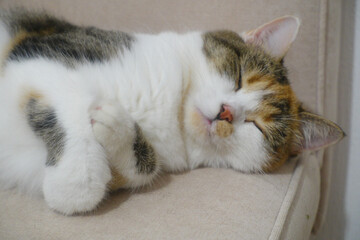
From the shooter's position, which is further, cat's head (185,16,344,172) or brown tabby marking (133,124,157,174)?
cat's head (185,16,344,172)

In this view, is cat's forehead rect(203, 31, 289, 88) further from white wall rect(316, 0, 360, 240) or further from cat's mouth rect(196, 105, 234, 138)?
white wall rect(316, 0, 360, 240)

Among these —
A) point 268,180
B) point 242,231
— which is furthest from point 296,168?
point 242,231

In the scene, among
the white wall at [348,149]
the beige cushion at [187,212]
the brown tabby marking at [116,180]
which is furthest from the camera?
the white wall at [348,149]

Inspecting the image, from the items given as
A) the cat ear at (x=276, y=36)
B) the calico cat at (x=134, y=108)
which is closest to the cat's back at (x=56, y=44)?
the calico cat at (x=134, y=108)

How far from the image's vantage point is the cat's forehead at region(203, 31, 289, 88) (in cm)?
102

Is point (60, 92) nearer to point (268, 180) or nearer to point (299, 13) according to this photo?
point (268, 180)

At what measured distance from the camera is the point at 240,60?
3.50ft

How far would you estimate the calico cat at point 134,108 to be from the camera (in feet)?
2.47

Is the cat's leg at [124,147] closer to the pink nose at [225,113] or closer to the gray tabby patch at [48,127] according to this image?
the gray tabby patch at [48,127]

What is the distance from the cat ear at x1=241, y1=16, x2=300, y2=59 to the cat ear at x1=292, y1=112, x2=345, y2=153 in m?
0.29

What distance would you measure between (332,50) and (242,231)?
1007 millimetres

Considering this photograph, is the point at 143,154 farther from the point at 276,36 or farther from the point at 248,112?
the point at 276,36

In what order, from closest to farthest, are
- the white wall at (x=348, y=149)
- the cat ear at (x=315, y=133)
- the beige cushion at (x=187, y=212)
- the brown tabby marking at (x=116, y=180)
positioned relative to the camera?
1. the beige cushion at (x=187, y=212)
2. the brown tabby marking at (x=116, y=180)
3. the cat ear at (x=315, y=133)
4. the white wall at (x=348, y=149)

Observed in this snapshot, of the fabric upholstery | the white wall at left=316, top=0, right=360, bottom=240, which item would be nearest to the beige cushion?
the fabric upholstery
